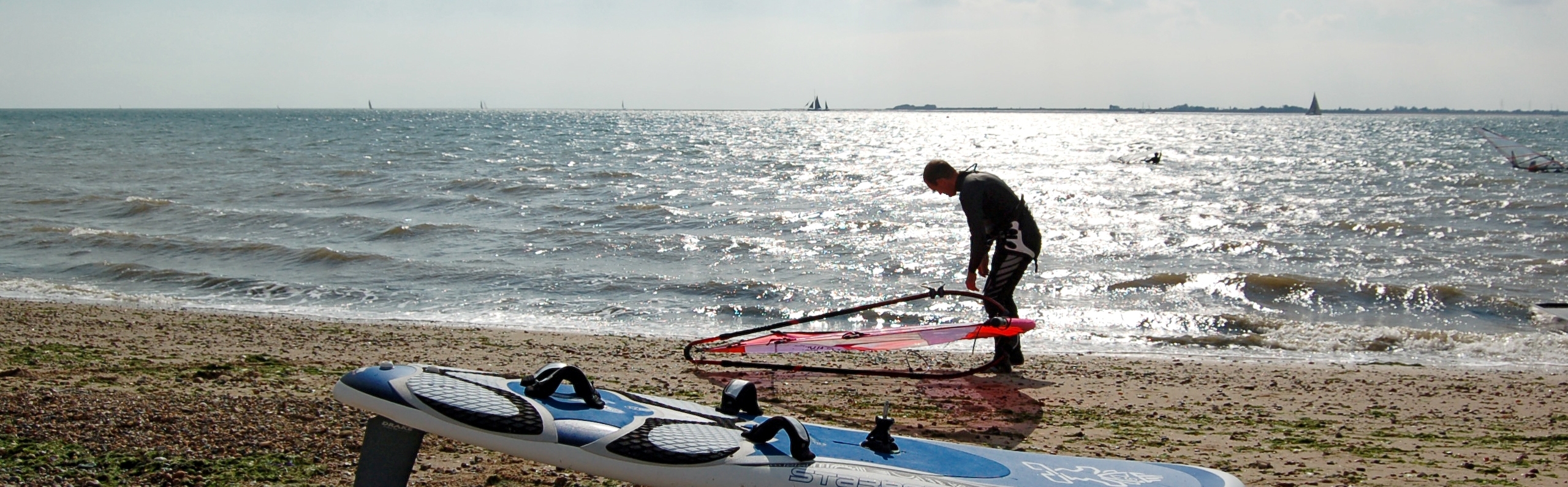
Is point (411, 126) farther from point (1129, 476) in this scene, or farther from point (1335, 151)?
point (1129, 476)

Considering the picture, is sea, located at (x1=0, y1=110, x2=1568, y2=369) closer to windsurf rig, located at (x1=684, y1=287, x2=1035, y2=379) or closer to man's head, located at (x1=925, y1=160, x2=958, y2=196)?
windsurf rig, located at (x1=684, y1=287, x2=1035, y2=379)

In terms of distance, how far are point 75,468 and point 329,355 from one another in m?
3.75

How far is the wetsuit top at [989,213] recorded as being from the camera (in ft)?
22.5

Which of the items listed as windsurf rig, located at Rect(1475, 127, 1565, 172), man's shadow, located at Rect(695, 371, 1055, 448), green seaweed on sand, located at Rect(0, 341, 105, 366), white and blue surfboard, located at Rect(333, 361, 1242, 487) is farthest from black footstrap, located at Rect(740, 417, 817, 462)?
windsurf rig, located at Rect(1475, 127, 1565, 172)

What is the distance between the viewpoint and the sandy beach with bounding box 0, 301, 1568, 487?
4.48 metres

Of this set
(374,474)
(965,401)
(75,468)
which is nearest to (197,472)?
(75,468)

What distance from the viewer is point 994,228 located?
23.1 feet

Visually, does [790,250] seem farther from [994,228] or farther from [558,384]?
[558,384]

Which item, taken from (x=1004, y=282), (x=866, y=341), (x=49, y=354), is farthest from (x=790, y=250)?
(x=49, y=354)

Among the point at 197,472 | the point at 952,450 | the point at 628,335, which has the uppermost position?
the point at 952,450

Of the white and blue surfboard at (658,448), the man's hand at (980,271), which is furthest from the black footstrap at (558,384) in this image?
the man's hand at (980,271)

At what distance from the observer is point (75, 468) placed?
420 centimetres

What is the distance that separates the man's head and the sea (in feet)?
9.12

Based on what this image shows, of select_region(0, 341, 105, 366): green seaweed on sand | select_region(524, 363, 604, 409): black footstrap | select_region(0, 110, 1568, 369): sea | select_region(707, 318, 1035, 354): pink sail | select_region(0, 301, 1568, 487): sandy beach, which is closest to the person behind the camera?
select_region(524, 363, 604, 409): black footstrap
